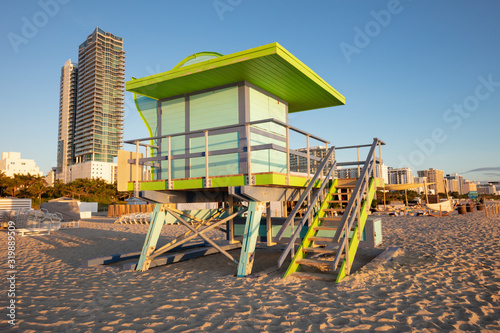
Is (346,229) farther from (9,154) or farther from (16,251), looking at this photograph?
(9,154)

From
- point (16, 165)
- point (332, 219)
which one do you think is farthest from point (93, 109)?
point (332, 219)

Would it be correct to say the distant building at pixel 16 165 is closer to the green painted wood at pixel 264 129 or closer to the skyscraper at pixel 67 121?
the skyscraper at pixel 67 121

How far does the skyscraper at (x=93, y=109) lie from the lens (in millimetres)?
150750

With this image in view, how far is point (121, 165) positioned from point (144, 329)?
517 centimetres

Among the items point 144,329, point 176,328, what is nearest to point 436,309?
point 176,328

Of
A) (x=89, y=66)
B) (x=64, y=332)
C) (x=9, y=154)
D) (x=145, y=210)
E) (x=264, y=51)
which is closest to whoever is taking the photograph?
(x=64, y=332)

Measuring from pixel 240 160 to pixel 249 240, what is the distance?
7.04 ft

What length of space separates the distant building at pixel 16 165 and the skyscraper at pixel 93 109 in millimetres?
18209

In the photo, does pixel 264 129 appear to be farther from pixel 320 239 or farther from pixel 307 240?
pixel 320 239

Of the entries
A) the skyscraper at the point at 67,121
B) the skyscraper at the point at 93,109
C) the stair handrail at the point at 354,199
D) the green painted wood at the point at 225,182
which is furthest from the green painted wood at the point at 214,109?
the skyscraper at the point at 67,121

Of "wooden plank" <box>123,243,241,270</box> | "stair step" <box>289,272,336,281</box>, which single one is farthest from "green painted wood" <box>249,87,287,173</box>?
"wooden plank" <box>123,243,241,270</box>

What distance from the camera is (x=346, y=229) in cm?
634

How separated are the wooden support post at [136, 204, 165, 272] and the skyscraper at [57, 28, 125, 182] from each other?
500 feet

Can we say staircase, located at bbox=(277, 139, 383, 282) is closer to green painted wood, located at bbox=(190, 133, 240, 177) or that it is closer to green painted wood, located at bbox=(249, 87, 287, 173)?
green painted wood, located at bbox=(249, 87, 287, 173)
